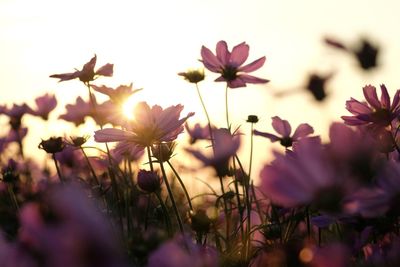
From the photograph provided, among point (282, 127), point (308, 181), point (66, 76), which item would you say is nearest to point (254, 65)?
point (282, 127)

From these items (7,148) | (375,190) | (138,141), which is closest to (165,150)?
(138,141)

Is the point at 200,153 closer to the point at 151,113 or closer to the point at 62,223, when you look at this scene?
the point at 151,113

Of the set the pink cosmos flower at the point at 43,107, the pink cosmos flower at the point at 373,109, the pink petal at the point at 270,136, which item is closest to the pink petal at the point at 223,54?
the pink petal at the point at 270,136

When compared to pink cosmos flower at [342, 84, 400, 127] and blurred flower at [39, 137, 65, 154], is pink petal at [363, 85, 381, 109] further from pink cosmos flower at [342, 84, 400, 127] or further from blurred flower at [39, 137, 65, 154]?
blurred flower at [39, 137, 65, 154]

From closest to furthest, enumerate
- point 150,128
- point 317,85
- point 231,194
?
point 150,128 < point 231,194 < point 317,85

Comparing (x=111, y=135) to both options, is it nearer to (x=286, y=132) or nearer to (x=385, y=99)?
(x=385, y=99)

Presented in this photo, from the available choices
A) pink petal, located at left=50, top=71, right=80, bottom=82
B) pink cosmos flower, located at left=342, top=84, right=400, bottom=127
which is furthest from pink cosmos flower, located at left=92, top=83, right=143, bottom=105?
pink cosmos flower, located at left=342, top=84, right=400, bottom=127

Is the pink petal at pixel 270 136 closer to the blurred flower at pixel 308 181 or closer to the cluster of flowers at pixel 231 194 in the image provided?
the cluster of flowers at pixel 231 194
